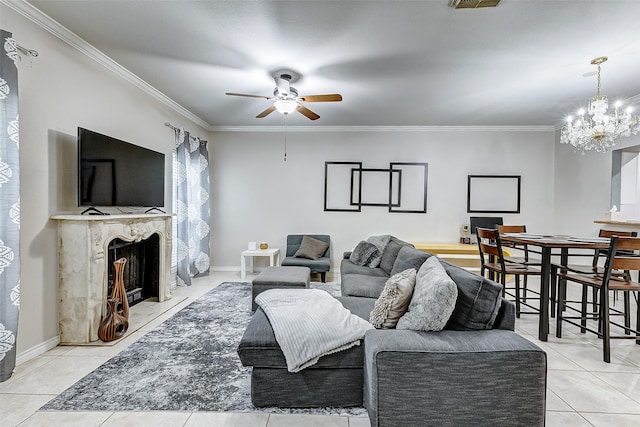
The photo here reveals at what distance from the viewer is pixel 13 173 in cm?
228

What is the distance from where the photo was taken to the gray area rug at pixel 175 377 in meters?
2.00

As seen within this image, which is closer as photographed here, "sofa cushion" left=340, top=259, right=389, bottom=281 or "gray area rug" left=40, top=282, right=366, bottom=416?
"gray area rug" left=40, top=282, right=366, bottom=416

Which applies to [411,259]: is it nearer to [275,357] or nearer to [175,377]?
[275,357]

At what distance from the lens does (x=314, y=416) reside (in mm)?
1919

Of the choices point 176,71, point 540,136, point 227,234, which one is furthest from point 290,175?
point 540,136

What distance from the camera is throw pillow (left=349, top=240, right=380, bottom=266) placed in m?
4.45

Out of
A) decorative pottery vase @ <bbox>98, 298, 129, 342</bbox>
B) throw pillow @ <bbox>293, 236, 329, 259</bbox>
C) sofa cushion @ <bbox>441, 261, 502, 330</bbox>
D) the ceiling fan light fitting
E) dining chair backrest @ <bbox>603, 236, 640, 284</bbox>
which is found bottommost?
decorative pottery vase @ <bbox>98, 298, 129, 342</bbox>

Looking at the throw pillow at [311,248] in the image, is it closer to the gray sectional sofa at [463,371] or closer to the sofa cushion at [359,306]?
the sofa cushion at [359,306]

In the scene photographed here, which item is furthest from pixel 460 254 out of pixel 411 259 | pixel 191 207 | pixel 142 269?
pixel 142 269

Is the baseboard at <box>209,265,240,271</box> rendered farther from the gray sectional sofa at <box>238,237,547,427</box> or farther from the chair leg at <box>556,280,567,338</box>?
the chair leg at <box>556,280,567,338</box>

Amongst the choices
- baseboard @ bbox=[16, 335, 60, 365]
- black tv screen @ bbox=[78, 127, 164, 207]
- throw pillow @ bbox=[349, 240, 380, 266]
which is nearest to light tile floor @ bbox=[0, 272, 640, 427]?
baseboard @ bbox=[16, 335, 60, 365]

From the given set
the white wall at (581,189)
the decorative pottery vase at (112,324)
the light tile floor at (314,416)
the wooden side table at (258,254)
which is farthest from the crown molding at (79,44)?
the white wall at (581,189)

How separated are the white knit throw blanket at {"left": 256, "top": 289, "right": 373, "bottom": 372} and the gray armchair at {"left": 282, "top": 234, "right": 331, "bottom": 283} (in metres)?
2.74

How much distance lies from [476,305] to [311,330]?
0.97m
